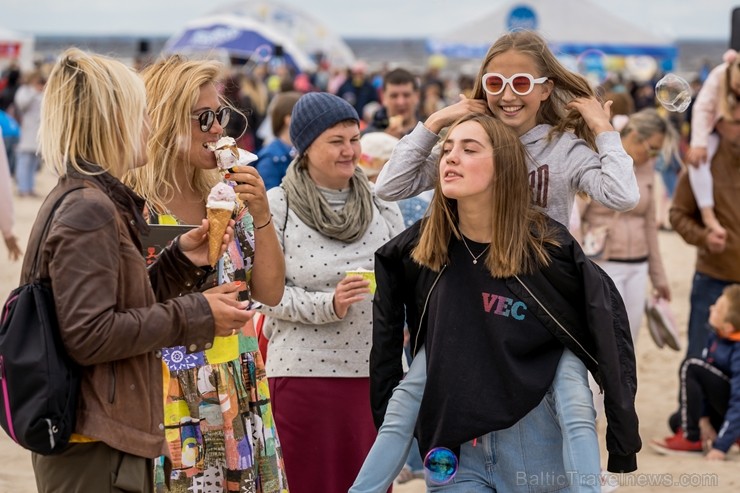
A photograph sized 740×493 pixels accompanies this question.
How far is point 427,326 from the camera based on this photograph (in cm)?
323

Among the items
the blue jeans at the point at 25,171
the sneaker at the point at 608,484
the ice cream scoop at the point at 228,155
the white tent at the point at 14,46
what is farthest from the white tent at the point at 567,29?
the ice cream scoop at the point at 228,155

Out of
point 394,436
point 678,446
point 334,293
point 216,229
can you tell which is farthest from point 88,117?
Result: point 678,446

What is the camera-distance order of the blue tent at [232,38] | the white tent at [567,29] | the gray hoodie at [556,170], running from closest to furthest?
the gray hoodie at [556,170]
the white tent at [567,29]
the blue tent at [232,38]

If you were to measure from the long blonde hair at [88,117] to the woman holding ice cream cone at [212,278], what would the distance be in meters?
0.61

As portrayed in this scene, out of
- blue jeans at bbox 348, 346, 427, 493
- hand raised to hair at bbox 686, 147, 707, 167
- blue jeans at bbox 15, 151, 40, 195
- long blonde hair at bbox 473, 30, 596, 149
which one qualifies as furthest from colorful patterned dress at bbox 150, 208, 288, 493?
blue jeans at bbox 15, 151, 40, 195

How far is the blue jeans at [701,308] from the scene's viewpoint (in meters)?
6.47

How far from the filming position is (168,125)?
11.3ft

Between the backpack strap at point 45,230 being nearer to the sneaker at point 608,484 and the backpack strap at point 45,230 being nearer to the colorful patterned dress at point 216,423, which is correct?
the colorful patterned dress at point 216,423

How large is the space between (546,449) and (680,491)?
2.80 meters

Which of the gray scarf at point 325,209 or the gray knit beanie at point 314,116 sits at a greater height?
the gray knit beanie at point 314,116

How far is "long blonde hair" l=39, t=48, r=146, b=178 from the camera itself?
2.66m

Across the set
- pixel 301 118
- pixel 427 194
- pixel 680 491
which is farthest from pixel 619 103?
pixel 301 118

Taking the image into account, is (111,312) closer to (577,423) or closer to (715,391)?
(577,423)

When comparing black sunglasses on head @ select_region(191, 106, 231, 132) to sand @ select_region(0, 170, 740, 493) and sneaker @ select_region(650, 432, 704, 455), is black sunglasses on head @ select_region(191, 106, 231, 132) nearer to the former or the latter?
sand @ select_region(0, 170, 740, 493)
